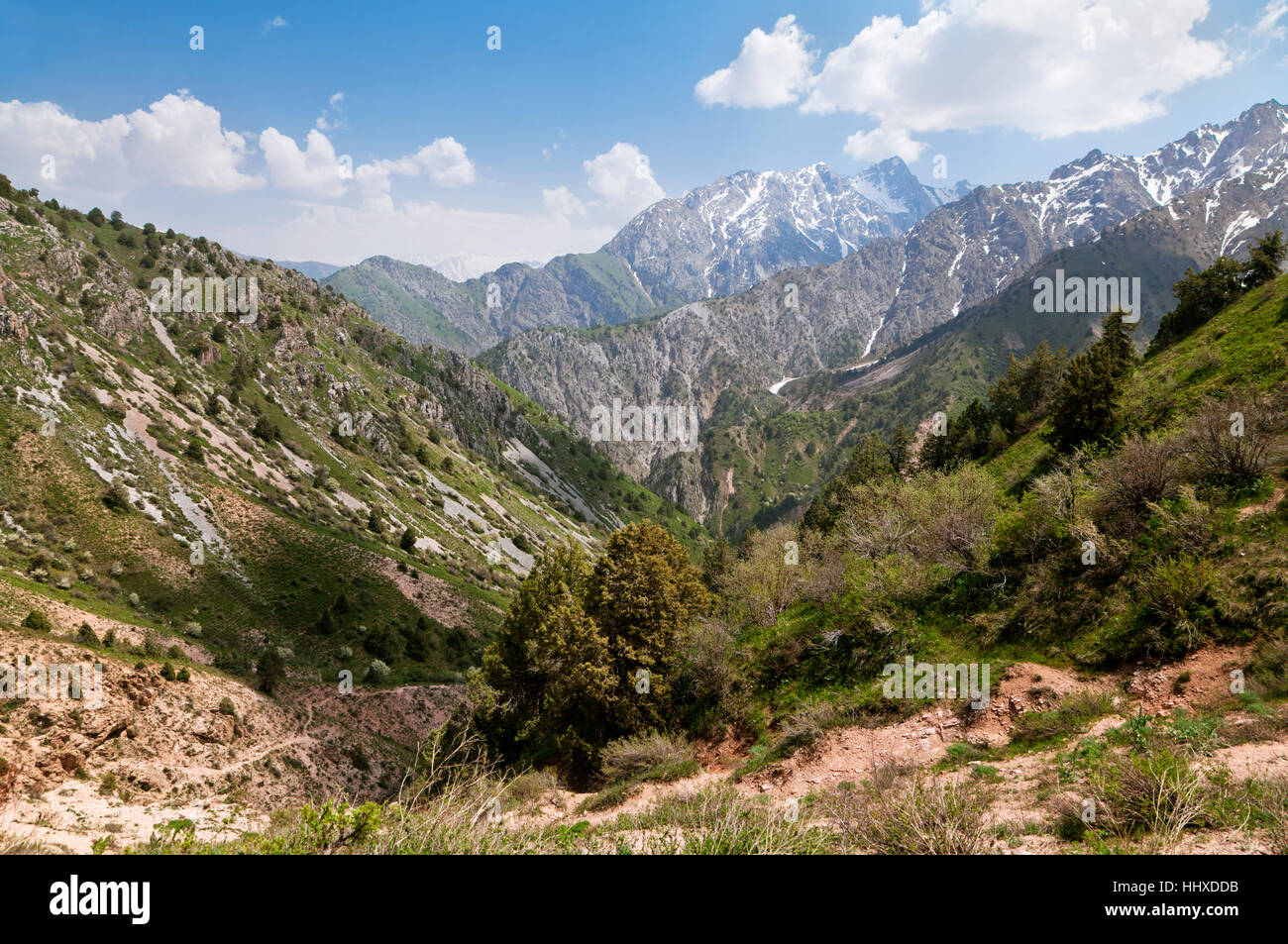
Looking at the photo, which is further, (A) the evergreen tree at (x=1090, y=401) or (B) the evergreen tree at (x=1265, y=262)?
(B) the evergreen tree at (x=1265, y=262)

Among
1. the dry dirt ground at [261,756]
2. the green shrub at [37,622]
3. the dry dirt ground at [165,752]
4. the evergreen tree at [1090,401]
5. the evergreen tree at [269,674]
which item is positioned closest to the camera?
the dry dirt ground at [261,756]

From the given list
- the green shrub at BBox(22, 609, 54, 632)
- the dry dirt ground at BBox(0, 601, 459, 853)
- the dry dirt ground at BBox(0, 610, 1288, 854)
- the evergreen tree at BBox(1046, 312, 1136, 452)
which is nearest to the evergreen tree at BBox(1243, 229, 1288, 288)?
the evergreen tree at BBox(1046, 312, 1136, 452)

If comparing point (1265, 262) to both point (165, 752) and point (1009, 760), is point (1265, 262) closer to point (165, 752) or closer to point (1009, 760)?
point (1009, 760)

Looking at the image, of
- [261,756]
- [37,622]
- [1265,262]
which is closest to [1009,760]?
[261,756]

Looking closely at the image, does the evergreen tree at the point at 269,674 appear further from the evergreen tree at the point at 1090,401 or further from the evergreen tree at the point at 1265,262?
the evergreen tree at the point at 1265,262

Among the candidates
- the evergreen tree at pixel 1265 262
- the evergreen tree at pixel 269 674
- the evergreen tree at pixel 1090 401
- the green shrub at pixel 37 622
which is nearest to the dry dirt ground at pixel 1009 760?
the evergreen tree at pixel 1090 401

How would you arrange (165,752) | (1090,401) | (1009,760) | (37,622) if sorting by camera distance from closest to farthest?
(1009,760)
(165,752)
(37,622)
(1090,401)

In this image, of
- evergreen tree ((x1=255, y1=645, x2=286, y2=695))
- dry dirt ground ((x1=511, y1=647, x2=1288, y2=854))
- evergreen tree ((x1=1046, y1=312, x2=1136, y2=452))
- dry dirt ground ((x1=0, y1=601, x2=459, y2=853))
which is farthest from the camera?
evergreen tree ((x1=255, y1=645, x2=286, y2=695))

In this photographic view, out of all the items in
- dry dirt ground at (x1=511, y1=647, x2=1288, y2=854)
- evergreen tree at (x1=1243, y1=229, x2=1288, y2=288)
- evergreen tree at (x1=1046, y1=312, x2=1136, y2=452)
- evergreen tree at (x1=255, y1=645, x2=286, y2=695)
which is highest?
evergreen tree at (x1=1243, y1=229, x2=1288, y2=288)

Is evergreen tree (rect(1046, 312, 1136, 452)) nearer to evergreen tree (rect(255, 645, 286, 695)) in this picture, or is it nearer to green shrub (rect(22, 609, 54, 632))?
evergreen tree (rect(255, 645, 286, 695))

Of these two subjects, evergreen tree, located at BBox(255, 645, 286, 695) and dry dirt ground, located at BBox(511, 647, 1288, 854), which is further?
evergreen tree, located at BBox(255, 645, 286, 695)
